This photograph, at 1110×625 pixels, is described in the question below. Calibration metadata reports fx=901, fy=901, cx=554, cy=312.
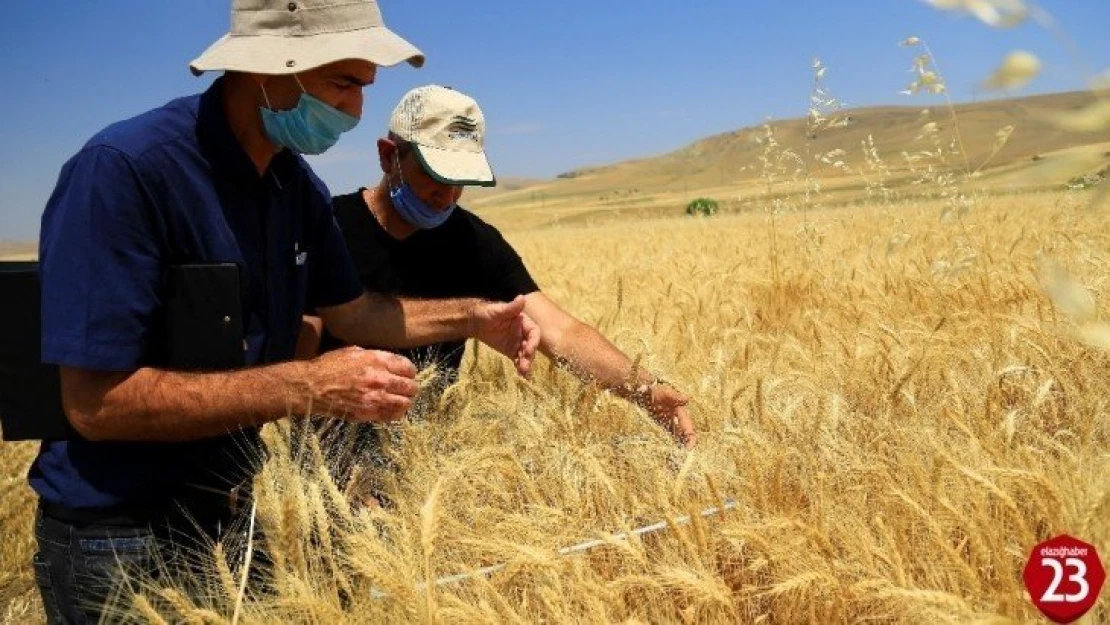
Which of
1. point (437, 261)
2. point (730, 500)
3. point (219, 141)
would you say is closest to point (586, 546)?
point (730, 500)

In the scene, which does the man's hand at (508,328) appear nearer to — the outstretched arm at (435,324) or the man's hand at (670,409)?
the outstretched arm at (435,324)

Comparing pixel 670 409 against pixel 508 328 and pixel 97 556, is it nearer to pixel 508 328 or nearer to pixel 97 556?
pixel 508 328

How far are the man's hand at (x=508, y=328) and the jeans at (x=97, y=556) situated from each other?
986 mm

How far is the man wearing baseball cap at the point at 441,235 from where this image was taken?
8.65ft

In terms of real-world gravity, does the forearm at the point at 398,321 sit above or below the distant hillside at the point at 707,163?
below

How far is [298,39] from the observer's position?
1791mm

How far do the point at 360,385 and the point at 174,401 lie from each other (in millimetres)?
324

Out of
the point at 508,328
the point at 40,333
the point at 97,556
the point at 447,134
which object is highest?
the point at 447,134

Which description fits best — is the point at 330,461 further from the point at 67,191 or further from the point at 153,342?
the point at 67,191

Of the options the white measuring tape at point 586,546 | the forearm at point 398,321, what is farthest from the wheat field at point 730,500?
the forearm at point 398,321

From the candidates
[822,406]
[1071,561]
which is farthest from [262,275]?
[1071,561]

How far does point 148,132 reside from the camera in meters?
1.72

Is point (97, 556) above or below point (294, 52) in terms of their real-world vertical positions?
below

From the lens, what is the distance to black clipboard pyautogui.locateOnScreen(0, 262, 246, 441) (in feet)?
5.54
